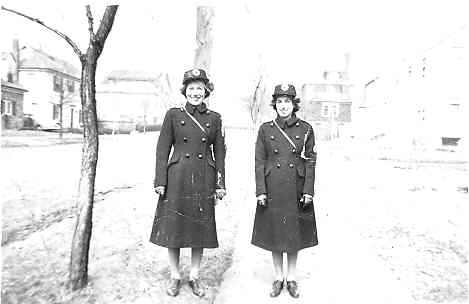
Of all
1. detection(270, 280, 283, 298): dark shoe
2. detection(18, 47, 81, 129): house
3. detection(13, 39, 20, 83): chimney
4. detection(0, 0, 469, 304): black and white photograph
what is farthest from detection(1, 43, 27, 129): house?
detection(270, 280, 283, 298): dark shoe

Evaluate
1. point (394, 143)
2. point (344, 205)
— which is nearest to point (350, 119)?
point (394, 143)

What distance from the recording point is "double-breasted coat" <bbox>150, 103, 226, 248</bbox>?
3.89 meters

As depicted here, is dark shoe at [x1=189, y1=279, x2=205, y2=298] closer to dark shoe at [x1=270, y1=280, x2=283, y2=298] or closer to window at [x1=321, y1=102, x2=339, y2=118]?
dark shoe at [x1=270, y1=280, x2=283, y2=298]

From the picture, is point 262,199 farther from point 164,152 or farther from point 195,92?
point 195,92

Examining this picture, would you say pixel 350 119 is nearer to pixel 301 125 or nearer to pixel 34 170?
pixel 34 170

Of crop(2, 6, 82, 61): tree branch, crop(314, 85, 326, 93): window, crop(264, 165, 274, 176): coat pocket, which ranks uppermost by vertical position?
crop(314, 85, 326, 93): window

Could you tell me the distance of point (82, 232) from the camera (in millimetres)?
3775

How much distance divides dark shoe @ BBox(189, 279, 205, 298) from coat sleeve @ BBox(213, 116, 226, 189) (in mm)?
984

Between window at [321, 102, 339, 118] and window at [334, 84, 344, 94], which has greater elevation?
window at [334, 84, 344, 94]

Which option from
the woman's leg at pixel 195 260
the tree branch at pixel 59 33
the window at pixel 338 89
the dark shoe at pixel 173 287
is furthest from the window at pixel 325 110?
the tree branch at pixel 59 33

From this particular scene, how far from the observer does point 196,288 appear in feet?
13.0

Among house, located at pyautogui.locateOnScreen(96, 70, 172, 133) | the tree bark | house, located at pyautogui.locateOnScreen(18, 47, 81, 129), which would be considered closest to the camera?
the tree bark

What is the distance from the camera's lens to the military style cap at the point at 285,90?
4031 millimetres

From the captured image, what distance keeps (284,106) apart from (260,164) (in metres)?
0.65
